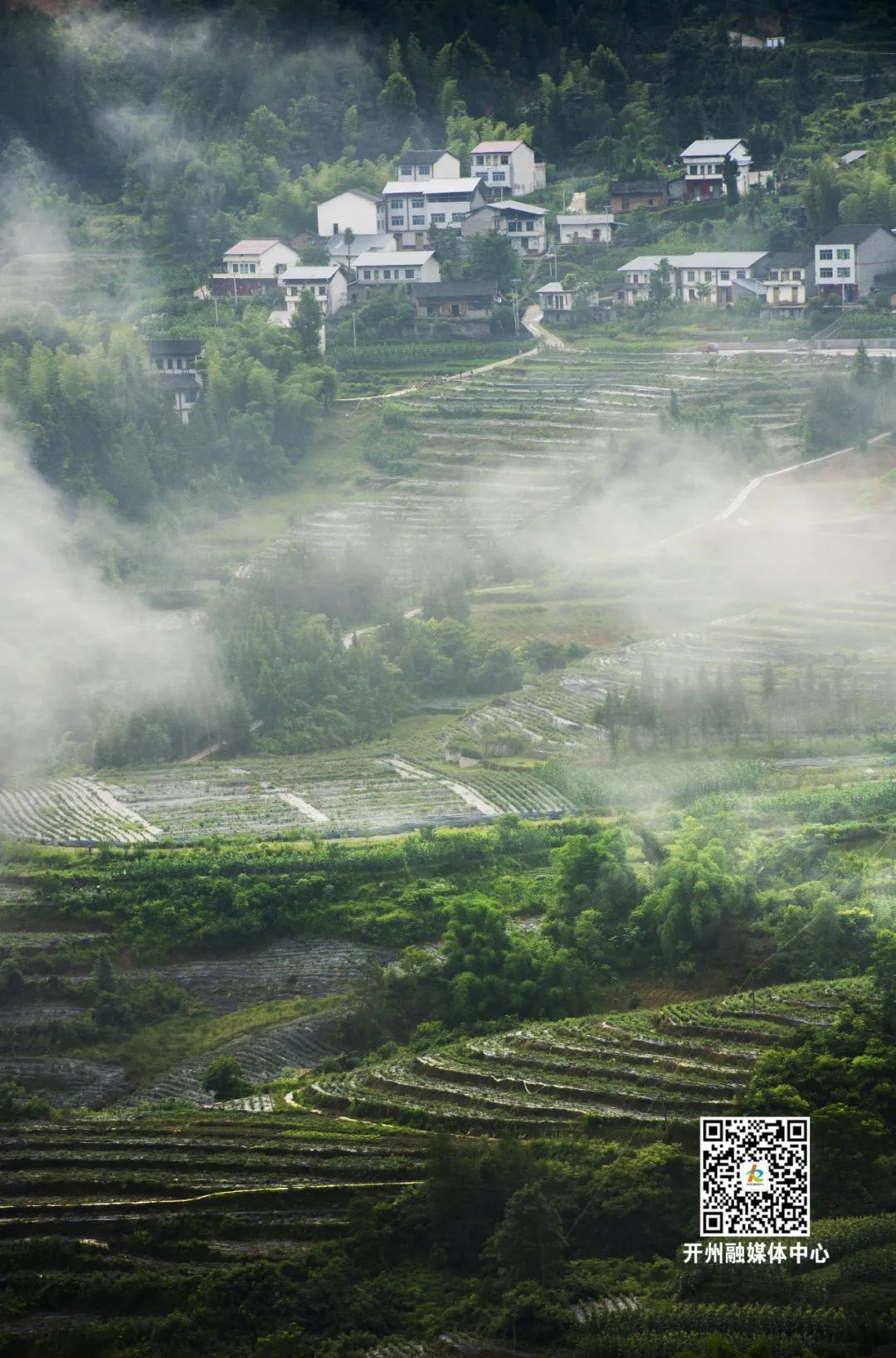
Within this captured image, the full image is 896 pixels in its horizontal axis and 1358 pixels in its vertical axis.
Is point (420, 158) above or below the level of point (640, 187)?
above

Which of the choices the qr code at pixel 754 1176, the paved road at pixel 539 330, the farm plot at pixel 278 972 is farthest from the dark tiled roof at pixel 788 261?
the qr code at pixel 754 1176

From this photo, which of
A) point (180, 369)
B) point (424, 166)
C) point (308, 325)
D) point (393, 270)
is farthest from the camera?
point (424, 166)

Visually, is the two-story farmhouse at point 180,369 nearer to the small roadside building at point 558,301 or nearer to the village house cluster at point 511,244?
the village house cluster at point 511,244

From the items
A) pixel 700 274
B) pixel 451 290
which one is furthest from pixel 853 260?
pixel 451 290

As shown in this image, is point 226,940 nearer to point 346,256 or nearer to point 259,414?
→ point 259,414

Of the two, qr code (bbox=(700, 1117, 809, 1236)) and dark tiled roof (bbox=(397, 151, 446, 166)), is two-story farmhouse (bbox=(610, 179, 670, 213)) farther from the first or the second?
qr code (bbox=(700, 1117, 809, 1236))

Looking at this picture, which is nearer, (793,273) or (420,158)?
(793,273)

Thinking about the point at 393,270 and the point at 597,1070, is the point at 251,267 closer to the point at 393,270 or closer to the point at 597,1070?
the point at 393,270
